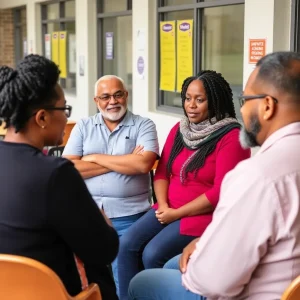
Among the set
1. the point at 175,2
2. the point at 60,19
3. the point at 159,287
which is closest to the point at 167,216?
the point at 159,287

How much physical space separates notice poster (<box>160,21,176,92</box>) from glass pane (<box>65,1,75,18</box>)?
9.12ft

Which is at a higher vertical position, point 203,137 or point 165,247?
point 203,137

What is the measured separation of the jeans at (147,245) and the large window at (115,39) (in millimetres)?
4114

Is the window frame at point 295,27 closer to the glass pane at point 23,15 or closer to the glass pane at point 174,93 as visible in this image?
the glass pane at point 174,93

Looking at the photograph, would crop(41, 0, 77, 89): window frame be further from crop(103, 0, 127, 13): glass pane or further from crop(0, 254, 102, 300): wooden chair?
crop(0, 254, 102, 300): wooden chair

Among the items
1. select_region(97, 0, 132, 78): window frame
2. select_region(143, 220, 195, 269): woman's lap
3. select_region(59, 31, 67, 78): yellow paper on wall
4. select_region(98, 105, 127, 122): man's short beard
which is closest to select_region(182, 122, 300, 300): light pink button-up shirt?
select_region(143, 220, 195, 269): woman's lap

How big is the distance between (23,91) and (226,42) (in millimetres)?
3696

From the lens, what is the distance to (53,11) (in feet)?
29.1

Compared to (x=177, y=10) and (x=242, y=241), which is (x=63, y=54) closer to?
(x=177, y=10)

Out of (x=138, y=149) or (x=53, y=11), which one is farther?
(x=53, y=11)

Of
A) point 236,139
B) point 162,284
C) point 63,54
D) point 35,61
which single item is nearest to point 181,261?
point 162,284

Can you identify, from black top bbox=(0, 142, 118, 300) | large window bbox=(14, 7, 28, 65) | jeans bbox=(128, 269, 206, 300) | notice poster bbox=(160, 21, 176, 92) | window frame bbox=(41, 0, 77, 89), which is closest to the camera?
black top bbox=(0, 142, 118, 300)

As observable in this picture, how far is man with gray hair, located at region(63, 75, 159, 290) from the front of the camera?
9.02ft

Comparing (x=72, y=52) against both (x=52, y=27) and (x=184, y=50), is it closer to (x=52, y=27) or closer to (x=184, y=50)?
(x=52, y=27)
